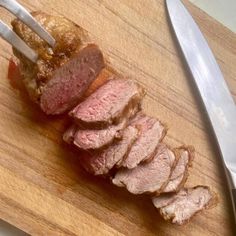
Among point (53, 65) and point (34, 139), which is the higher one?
point (53, 65)

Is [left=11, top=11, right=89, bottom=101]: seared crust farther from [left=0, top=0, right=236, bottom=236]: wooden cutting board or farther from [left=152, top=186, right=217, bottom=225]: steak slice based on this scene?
[left=152, top=186, right=217, bottom=225]: steak slice

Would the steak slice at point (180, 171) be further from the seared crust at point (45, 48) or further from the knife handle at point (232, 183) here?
the seared crust at point (45, 48)

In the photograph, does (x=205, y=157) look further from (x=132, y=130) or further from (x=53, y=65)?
(x=53, y=65)

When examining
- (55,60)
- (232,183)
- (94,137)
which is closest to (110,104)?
(94,137)

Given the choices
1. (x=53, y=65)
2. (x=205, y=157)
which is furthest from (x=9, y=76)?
(x=205, y=157)

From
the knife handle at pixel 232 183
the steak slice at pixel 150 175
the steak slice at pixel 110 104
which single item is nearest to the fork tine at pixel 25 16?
the steak slice at pixel 110 104

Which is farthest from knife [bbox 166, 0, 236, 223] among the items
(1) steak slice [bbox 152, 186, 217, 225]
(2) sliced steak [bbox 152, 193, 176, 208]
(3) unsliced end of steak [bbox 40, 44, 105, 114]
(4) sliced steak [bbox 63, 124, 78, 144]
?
(4) sliced steak [bbox 63, 124, 78, 144]
